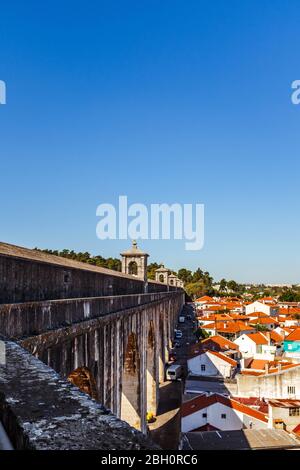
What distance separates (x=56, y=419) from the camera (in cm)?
198

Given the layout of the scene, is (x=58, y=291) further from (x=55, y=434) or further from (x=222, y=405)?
(x=222, y=405)

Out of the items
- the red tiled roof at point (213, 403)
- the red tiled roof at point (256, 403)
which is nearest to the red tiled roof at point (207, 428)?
the red tiled roof at point (213, 403)

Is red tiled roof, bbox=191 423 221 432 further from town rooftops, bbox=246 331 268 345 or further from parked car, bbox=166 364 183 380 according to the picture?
town rooftops, bbox=246 331 268 345

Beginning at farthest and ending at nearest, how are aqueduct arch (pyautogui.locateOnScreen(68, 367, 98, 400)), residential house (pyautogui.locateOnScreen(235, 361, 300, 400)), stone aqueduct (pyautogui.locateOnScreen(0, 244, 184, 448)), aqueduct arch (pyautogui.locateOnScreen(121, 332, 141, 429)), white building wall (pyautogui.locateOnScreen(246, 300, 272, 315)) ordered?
white building wall (pyautogui.locateOnScreen(246, 300, 272, 315)) → residential house (pyautogui.locateOnScreen(235, 361, 300, 400)) → aqueduct arch (pyautogui.locateOnScreen(121, 332, 141, 429)) → aqueduct arch (pyautogui.locateOnScreen(68, 367, 98, 400)) → stone aqueduct (pyautogui.locateOnScreen(0, 244, 184, 448))

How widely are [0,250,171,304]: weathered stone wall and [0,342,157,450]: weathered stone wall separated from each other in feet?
10.1

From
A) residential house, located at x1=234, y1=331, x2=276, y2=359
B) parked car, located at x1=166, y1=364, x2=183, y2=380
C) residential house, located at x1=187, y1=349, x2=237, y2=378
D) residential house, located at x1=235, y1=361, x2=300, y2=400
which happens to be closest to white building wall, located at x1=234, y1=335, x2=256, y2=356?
residential house, located at x1=234, y1=331, x2=276, y2=359

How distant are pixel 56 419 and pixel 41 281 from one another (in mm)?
5269

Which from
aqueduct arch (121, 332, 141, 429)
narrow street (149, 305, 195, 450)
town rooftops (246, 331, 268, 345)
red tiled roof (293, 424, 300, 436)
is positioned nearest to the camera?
aqueduct arch (121, 332, 141, 429)

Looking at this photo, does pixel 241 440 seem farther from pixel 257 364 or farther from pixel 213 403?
pixel 257 364

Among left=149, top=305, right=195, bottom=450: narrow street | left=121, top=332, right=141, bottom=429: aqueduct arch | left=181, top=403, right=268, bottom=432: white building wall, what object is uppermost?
left=121, top=332, right=141, bottom=429: aqueduct arch

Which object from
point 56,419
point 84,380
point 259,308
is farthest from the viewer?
point 259,308

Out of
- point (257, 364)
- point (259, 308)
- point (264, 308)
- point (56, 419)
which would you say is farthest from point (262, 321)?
point (56, 419)

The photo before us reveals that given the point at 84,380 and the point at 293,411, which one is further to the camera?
the point at 293,411

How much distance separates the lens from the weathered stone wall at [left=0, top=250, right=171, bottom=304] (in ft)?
19.0
